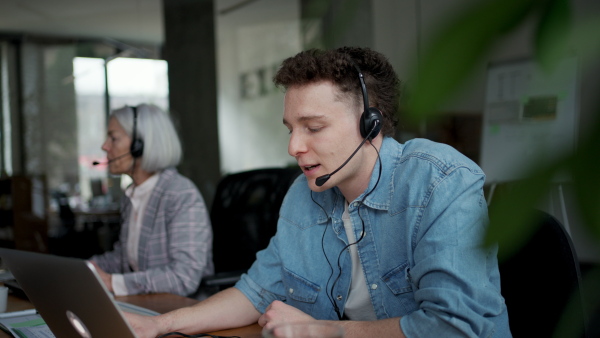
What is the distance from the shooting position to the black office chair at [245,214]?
216cm

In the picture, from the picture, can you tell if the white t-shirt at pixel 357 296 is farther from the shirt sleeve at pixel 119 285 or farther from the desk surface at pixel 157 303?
the shirt sleeve at pixel 119 285

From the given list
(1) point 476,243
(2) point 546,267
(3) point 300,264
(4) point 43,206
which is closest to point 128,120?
(3) point 300,264

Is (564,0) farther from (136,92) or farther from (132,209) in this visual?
(136,92)

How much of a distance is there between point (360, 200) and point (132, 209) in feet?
4.13

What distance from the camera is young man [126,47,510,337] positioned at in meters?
1.06

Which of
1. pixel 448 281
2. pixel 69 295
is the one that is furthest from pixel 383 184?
pixel 69 295

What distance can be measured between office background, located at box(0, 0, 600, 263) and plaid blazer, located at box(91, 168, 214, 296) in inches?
85.0

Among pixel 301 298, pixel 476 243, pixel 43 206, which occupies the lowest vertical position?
pixel 43 206

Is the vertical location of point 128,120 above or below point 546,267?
above

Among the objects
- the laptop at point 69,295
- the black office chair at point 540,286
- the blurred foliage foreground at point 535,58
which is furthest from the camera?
the black office chair at point 540,286

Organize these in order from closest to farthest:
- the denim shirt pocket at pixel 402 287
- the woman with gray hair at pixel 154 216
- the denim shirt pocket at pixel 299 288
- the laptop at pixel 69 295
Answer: the laptop at pixel 69 295 → the denim shirt pocket at pixel 402 287 → the denim shirt pocket at pixel 299 288 → the woman with gray hair at pixel 154 216

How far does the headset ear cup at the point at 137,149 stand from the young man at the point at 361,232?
1017mm

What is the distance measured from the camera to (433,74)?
204 mm

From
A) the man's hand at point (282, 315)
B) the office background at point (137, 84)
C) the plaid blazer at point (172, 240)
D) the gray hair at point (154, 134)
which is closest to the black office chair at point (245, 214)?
the plaid blazer at point (172, 240)
